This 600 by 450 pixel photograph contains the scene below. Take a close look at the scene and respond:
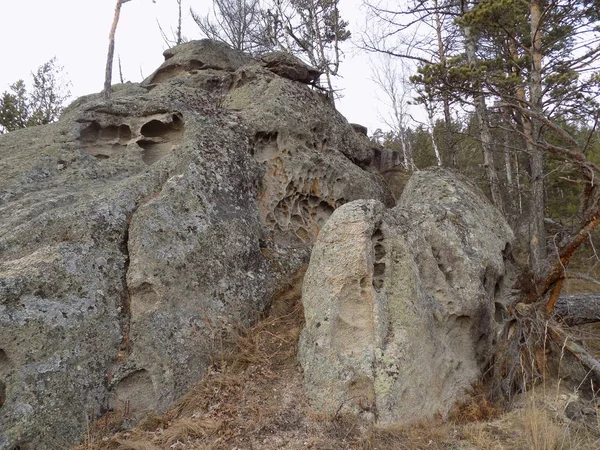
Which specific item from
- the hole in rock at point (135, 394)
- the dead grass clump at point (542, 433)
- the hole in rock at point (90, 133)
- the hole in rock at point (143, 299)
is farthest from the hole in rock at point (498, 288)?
the hole in rock at point (90, 133)

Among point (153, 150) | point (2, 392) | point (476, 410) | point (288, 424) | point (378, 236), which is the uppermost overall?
point (153, 150)

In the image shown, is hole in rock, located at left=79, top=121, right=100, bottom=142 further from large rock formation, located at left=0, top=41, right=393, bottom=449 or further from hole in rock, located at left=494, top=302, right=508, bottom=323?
hole in rock, located at left=494, top=302, right=508, bottom=323

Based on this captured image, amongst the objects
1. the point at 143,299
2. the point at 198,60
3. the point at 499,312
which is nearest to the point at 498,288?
the point at 499,312

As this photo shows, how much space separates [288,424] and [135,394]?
174cm

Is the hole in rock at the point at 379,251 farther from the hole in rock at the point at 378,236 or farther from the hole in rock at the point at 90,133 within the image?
the hole in rock at the point at 90,133

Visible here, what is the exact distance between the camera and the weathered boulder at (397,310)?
453 centimetres

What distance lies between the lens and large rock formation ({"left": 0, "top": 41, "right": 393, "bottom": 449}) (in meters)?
4.47

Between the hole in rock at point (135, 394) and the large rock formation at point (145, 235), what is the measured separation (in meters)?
0.02

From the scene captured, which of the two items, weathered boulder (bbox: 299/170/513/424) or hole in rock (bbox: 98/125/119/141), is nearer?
weathered boulder (bbox: 299/170/513/424)

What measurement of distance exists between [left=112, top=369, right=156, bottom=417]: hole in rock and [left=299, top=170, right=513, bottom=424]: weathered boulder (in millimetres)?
1704

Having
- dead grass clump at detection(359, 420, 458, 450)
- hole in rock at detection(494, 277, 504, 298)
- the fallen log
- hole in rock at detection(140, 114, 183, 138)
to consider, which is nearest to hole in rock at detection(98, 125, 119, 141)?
hole in rock at detection(140, 114, 183, 138)

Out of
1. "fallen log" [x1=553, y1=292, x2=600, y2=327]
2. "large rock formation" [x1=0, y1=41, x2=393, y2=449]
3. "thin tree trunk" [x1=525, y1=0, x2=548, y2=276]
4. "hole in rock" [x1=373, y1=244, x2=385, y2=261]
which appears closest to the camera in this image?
"large rock formation" [x1=0, y1=41, x2=393, y2=449]

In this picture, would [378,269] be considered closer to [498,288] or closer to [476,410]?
[476,410]

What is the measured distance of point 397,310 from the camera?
16.3ft
